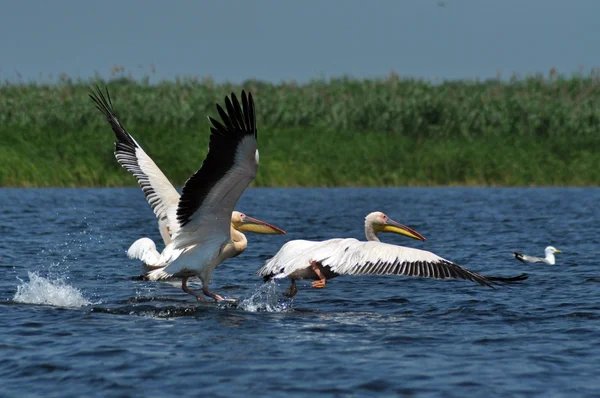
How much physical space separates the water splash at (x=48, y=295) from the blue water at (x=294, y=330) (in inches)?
0.6

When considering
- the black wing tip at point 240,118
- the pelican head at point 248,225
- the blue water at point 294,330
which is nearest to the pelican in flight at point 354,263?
the blue water at point 294,330

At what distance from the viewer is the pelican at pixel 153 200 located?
9.50 meters

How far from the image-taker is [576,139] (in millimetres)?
24859

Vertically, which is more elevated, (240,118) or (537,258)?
(240,118)

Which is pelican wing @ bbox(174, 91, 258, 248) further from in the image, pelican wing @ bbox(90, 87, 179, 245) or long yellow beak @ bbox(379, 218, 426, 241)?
long yellow beak @ bbox(379, 218, 426, 241)

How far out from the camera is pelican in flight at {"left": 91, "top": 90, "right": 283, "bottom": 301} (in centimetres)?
711

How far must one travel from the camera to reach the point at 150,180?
9.77 m

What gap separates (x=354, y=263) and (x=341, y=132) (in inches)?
658

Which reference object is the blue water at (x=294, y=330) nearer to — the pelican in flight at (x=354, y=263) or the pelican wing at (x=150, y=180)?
the pelican in flight at (x=354, y=263)

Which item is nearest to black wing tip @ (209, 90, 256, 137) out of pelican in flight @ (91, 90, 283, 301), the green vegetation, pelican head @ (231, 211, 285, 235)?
pelican in flight @ (91, 90, 283, 301)

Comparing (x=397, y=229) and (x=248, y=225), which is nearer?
(x=248, y=225)

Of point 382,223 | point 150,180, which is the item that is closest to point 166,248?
point 150,180

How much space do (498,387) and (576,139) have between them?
20088 mm

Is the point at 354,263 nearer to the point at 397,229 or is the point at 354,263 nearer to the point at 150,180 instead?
the point at 397,229
